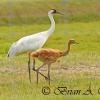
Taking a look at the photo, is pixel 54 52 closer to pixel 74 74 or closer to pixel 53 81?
pixel 53 81

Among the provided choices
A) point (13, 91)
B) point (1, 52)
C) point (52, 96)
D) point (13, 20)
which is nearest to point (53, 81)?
point (13, 91)

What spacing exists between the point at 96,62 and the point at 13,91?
5.19 m

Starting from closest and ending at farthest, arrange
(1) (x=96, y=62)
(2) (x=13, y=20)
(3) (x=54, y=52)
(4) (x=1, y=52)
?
(3) (x=54, y=52) < (1) (x=96, y=62) < (4) (x=1, y=52) < (2) (x=13, y=20)

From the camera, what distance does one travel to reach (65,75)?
1380 centimetres

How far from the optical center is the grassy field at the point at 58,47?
11599 millimetres

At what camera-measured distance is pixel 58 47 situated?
24.8 metres

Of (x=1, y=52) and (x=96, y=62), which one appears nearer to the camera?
(x=96, y=62)

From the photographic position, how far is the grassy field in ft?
38.1

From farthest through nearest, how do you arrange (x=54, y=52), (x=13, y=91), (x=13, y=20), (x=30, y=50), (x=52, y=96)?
(x=13, y=20) → (x=30, y=50) → (x=54, y=52) → (x=13, y=91) → (x=52, y=96)

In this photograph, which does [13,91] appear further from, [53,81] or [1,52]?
[1,52]

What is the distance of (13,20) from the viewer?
38.5 meters

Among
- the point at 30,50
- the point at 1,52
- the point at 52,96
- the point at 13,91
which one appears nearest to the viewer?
the point at 52,96

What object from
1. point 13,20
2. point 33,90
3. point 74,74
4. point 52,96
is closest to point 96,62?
point 74,74

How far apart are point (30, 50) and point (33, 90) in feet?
7.36
